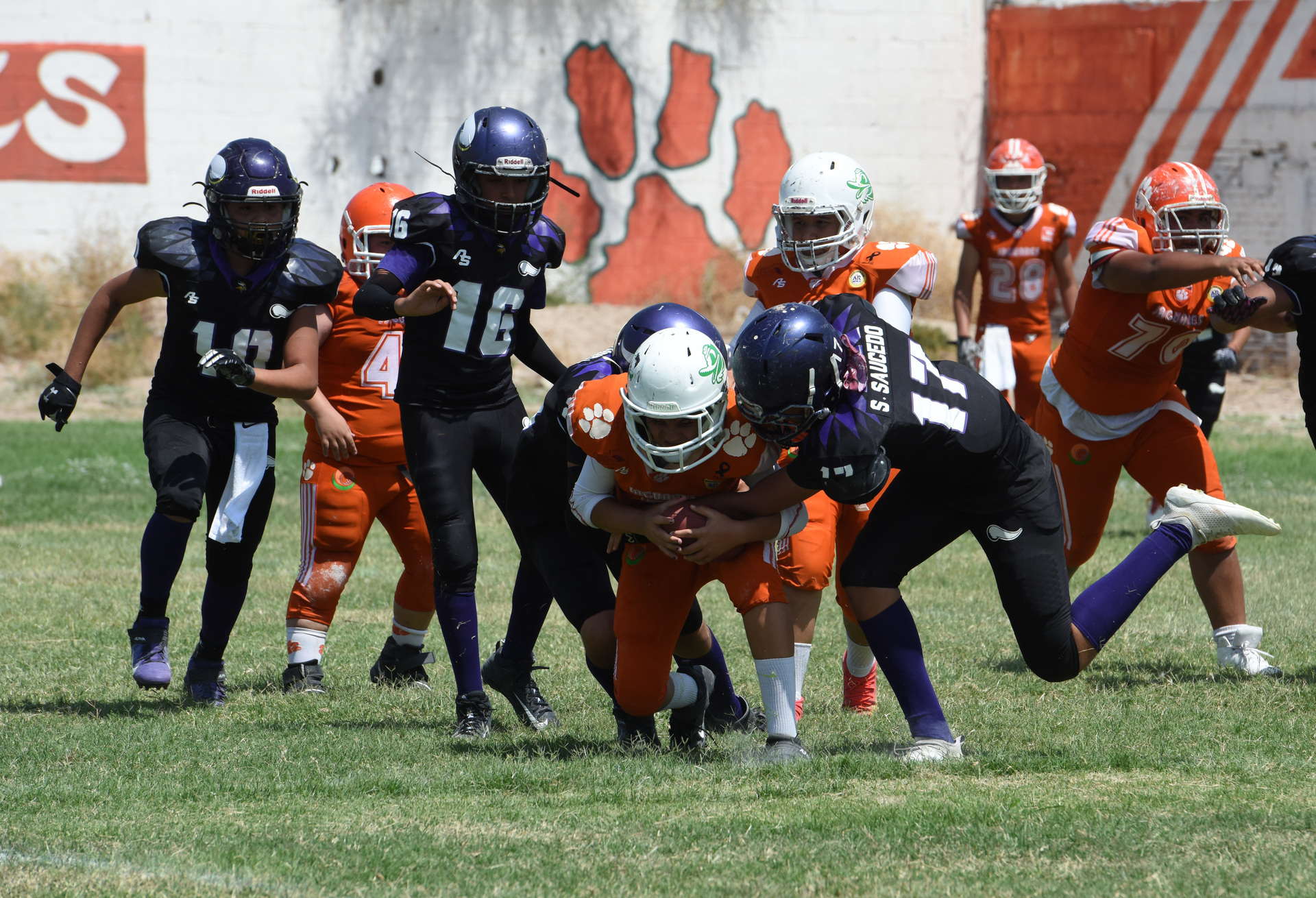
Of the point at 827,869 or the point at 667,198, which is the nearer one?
the point at 827,869

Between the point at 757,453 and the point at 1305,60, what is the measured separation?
14.0 m

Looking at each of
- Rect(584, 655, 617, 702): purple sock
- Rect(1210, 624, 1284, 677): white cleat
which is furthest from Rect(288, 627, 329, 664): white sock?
Rect(1210, 624, 1284, 677): white cleat

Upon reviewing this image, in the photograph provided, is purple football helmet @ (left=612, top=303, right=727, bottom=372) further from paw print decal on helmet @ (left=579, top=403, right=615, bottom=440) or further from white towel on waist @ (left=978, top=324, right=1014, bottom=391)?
white towel on waist @ (left=978, top=324, right=1014, bottom=391)

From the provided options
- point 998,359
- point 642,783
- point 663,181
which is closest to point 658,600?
point 642,783

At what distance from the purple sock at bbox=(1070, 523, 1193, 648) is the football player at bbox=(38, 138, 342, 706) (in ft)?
9.19

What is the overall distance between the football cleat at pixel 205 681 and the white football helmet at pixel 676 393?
2212mm

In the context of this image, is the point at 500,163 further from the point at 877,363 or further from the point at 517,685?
the point at 517,685

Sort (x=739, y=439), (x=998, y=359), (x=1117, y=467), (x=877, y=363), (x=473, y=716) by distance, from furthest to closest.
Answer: (x=998, y=359) < (x=1117, y=467) < (x=473, y=716) < (x=739, y=439) < (x=877, y=363)

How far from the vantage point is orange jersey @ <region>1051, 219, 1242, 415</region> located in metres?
5.30

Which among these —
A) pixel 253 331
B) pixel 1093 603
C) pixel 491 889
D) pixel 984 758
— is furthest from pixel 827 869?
pixel 253 331

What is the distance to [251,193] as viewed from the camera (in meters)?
5.04

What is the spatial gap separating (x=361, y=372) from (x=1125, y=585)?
3.01 m

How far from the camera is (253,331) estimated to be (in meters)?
5.22

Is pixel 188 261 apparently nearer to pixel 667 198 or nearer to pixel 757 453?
pixel 757 453
